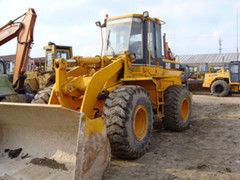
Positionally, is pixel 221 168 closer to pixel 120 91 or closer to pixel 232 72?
pixel 120 91

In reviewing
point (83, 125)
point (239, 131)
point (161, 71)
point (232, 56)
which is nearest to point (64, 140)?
point (83, 125)

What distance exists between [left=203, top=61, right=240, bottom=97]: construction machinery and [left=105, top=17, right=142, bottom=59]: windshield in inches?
452

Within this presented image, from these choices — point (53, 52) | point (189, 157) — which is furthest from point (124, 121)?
point (53, 52)

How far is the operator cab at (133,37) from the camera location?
5.10 meters

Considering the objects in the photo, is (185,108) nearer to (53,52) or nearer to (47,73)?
(47,73)

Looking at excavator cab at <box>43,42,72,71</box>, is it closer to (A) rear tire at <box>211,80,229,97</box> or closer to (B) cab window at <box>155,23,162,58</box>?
(B) cab window at <box>155,23,162,58</box>

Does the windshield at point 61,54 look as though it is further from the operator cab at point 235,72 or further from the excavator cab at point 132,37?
the operator cab at point 235,72

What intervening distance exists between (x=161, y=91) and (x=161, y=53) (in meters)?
1.02

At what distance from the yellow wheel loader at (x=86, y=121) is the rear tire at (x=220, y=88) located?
11158 millimetres

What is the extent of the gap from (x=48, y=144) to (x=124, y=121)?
115 cm

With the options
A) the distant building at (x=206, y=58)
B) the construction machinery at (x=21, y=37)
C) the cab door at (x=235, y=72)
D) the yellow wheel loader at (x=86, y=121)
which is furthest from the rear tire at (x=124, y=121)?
the distant building at (x=206, y=58)

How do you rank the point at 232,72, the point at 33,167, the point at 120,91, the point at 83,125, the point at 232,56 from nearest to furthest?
the point at 83,125 < the point at 33,167 < the point at 120,91 < the point at 232,72 < the point at 232,56

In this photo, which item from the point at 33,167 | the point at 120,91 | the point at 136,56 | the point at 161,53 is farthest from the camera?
the point at 161,53

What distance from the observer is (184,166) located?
3531 millimetres
